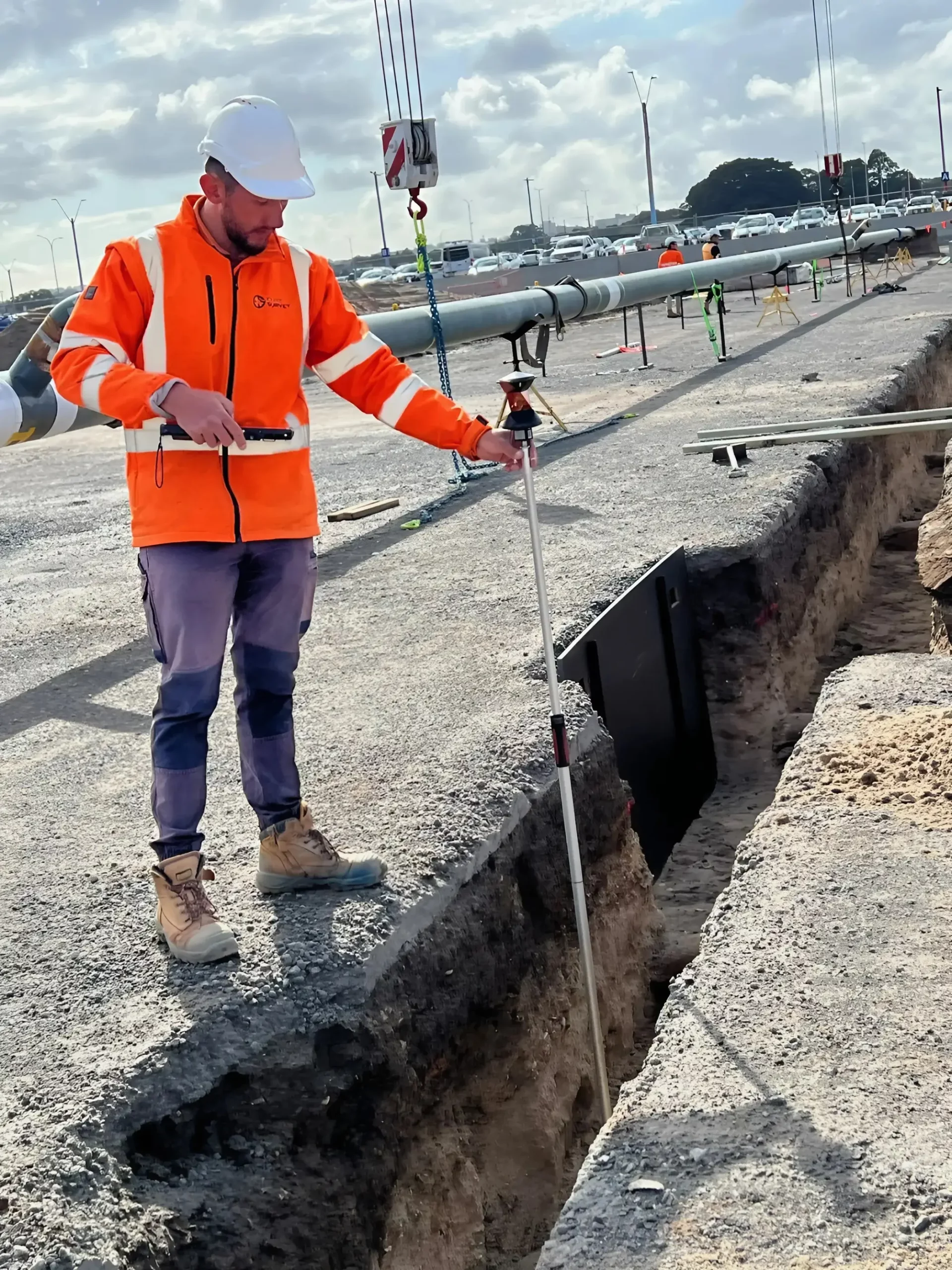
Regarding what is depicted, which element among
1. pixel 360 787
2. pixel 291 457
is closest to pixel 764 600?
pixel 360 787

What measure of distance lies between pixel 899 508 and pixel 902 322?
6.53 m

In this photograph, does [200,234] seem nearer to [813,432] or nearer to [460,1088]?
[460,1088]

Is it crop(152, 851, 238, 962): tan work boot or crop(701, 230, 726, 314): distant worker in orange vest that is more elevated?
crop(701, 230, 726, 314): distant worker in orange vest

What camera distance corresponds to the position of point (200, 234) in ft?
10.4

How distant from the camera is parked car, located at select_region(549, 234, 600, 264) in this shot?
51381 millimetres

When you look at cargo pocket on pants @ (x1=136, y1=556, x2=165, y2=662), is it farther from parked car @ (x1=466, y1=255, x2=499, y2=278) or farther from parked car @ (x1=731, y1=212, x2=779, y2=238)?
parked car @ (x1=466, y1=255, x2=499, y2=278)

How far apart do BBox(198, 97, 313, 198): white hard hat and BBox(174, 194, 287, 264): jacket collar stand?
0.52 ft

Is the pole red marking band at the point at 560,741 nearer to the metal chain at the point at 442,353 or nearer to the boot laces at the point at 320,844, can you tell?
the boot laces at the point at 320,844

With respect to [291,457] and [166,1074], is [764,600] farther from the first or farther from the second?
[166,1074]

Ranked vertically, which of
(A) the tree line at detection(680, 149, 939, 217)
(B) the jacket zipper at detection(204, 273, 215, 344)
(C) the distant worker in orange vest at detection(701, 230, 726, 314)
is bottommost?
(B) the jacket zipper at detection(204, 273, 215, 344)

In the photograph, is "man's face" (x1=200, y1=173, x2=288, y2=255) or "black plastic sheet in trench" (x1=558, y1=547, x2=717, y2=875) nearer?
"man's face" (x1=200, y1=173, x2=288, y2=255)

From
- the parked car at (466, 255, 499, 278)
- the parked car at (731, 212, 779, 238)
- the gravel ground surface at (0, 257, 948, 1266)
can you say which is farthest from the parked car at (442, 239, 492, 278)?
the gravel ground surface at (0, 257, 948, 1266)

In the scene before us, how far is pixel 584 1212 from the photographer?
2629 millimetres

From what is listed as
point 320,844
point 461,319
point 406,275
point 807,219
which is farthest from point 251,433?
point 807,219
